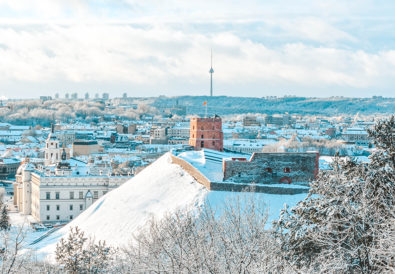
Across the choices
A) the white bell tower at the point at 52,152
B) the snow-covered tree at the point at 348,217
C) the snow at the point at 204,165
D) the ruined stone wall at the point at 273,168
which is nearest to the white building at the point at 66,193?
the snow at the point at 204,165

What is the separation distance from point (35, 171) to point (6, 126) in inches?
4167

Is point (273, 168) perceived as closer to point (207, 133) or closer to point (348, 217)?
point (207, 133)

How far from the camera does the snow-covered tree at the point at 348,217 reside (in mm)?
12367

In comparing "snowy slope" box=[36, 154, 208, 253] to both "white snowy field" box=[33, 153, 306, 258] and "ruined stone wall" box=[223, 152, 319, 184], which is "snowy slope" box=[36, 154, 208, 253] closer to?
"white snowy field" box=[33, 153, 306, 258]

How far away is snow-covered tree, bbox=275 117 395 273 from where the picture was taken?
40.6 ft

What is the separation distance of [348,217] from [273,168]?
761 inches

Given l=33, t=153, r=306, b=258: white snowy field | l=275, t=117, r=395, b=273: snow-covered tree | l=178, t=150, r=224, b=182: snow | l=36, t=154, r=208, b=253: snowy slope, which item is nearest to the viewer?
l=275, t=117, r=395, b=273: snow-covered tree

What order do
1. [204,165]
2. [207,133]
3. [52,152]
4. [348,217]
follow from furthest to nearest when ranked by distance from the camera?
[52,152] → [207,133] → [204,165] → [348,217]

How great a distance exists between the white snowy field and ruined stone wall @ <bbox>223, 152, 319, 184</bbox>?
171 cm

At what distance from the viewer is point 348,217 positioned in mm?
12711

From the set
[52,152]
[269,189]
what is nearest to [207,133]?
[269,189]

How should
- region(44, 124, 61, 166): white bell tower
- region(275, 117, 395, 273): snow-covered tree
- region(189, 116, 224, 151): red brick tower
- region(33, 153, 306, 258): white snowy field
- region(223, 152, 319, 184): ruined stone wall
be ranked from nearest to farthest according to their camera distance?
1. region(275, 117, 395, 273): snow-covered tree
2. region(33, 153, 306, 258): white snowy field
3. region(223, 152, 319, 184): ruined stone wall
4. region(189, 116, 224, 151): red brick tower
5. region(44, 124, 61, 166): white bell tower

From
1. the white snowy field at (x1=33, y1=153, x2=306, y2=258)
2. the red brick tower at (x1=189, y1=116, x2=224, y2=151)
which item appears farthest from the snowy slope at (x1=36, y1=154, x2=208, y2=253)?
the red brick tower at (x1=189, y1=116, x2=224, y2=151)

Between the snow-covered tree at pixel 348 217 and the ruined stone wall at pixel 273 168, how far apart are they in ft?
51.5
